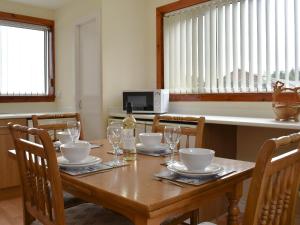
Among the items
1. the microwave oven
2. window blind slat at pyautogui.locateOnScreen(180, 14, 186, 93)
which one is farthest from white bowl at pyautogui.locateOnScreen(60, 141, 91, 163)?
window blind slat at pyautogui.locateOnScreen(180, 14, 186, 93)

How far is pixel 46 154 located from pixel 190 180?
0.55m

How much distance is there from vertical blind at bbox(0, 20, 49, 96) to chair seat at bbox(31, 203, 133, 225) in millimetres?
2832

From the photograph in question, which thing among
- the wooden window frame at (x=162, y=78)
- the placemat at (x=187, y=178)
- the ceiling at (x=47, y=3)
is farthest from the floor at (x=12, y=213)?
the ceiling at (x=47, y=3)

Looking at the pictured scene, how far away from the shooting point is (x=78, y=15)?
3.73 meters

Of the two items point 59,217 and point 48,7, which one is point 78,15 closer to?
point 48,7

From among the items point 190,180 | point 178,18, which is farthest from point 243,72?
point 190,180

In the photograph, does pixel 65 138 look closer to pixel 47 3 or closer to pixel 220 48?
pixel 220 48

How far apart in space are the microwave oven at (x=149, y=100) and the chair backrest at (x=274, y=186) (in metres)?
2.12

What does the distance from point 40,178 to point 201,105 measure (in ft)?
7.15

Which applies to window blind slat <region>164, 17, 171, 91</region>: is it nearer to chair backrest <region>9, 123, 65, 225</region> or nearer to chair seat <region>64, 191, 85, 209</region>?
chair seat <region>64, 191, 85, 209</region>

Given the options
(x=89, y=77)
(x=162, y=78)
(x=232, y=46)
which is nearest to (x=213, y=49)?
(x=232, y=46)

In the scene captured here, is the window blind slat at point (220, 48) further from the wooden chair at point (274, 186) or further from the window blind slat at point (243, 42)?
the wooden chair at point (274, 186)

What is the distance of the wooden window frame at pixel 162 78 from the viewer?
2.72m

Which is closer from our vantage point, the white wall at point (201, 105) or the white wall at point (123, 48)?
the white wall at point (201, 105)
